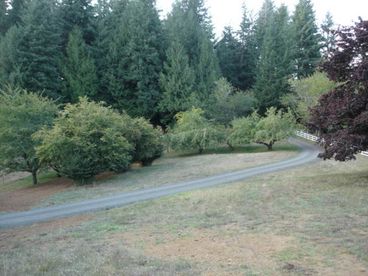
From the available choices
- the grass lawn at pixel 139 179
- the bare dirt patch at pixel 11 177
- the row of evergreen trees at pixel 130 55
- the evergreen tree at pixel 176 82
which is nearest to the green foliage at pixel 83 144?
the grass lawn at pixel 139 179

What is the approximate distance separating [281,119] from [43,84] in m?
27.0

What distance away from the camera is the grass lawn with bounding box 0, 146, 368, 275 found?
28.8 ft

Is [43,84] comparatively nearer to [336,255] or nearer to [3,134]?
[3,134]

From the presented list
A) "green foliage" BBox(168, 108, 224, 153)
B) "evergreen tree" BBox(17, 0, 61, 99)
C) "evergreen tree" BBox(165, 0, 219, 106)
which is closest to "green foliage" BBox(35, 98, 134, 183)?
"green foliage" BBox(168, 108, 224, 153)

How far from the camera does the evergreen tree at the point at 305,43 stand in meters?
60.4

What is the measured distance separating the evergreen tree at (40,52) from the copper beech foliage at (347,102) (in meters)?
36.4

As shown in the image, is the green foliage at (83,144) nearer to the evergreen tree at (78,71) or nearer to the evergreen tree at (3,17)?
the evergreen tree at (78,71)

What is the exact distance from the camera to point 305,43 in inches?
2405

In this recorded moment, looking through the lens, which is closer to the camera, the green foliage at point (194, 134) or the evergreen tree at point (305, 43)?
the green foliage at point (194, 134)

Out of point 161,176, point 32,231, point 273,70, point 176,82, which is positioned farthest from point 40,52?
point 32,231

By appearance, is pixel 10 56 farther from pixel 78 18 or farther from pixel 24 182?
pixel 24 182

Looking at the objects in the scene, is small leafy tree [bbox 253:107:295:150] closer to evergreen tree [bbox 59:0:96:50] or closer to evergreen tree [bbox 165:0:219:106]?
evergreen tree [bbox 165:0:219:106]

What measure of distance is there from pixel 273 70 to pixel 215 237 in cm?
4844

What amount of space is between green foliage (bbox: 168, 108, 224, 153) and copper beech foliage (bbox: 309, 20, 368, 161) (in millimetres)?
22791
